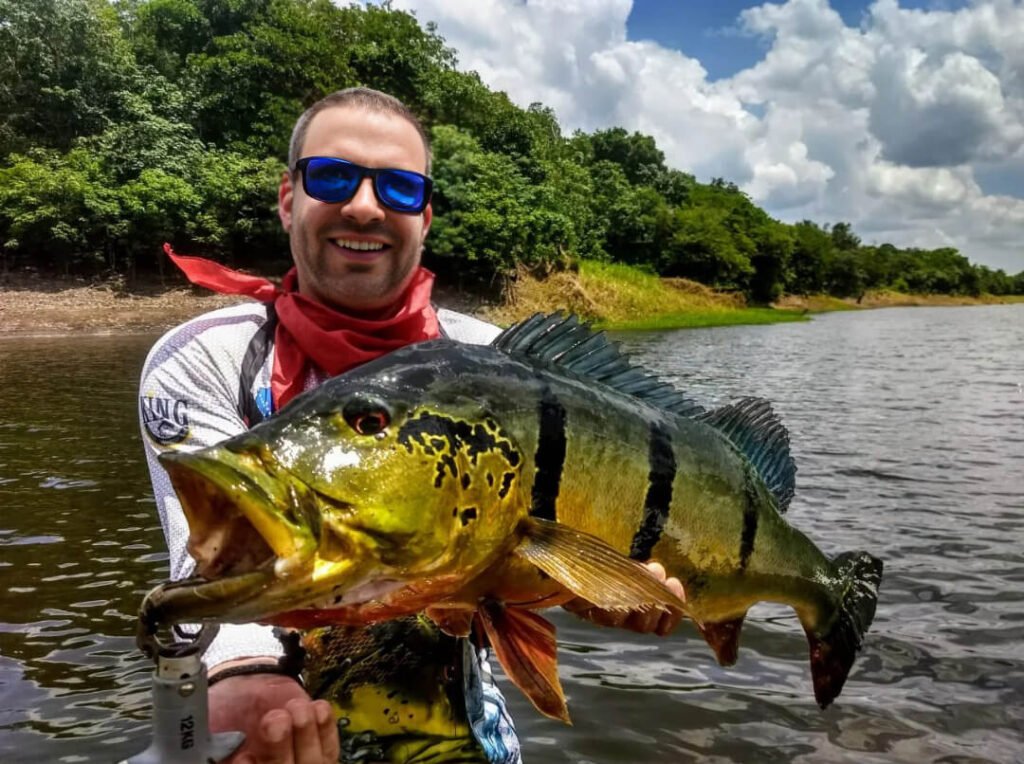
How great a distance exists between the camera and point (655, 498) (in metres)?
2.26

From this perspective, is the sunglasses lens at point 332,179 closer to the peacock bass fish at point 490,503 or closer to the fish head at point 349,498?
the peacock bass fish at point 490,503

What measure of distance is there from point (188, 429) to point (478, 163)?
35.7 meters

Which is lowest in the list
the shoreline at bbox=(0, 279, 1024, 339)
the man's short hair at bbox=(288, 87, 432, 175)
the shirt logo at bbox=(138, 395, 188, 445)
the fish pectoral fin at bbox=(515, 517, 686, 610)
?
the shoreline at bbox=(0, 279, 1024, 339)

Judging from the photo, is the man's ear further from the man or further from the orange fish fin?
the orange fish fin

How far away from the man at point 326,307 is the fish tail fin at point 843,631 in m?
0.68

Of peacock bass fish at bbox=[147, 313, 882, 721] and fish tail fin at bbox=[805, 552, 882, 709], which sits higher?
peacock bass fish at bbox=[147, 313, 882, 721]

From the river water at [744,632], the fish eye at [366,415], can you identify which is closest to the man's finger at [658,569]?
the fish eye at [366,415]

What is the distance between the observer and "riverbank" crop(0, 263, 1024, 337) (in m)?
31.1

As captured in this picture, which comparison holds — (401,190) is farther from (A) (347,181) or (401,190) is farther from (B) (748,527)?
(B) (748,527)

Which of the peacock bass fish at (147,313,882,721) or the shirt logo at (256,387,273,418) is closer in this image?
the peacock bass fish at (147,313,882,721)

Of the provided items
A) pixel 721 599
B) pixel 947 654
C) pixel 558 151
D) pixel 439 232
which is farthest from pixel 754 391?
pixel 558 151

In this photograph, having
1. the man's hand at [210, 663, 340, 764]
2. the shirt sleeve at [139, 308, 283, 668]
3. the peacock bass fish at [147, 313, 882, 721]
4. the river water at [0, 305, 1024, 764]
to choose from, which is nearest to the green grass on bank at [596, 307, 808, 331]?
the river water at [0, 305, 1024, 764]

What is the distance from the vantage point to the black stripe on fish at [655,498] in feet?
7.37

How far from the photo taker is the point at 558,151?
53438mm
